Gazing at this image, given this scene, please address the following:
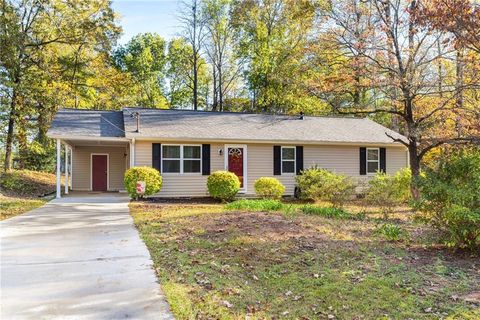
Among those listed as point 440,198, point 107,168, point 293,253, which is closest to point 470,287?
point 440,198

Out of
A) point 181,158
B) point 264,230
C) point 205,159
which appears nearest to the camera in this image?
point 264,230

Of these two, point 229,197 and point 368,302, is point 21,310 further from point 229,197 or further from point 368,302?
point 229,197

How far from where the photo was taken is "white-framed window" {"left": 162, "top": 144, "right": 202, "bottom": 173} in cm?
1444

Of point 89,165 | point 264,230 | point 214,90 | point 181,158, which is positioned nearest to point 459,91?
point 264,230

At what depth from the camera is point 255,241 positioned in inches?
251

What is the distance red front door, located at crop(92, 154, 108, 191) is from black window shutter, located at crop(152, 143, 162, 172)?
526 centimetres

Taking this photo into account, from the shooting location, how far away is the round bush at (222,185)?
13.6 meters

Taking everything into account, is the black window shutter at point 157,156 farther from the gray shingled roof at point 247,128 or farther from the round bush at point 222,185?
the round bush at point 222,185

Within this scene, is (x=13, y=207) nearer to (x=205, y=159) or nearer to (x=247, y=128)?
(x=205, y=159)

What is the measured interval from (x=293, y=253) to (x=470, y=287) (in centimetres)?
229

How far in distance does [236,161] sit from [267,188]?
2.01 meters

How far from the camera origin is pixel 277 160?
15766 mm

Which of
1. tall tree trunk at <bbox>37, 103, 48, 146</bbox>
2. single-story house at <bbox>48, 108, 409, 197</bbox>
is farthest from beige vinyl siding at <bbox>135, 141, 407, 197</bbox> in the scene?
tall tree trunk at <bbox>37, 103, 48, 146</bbox>

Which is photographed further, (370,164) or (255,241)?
(370,164)
